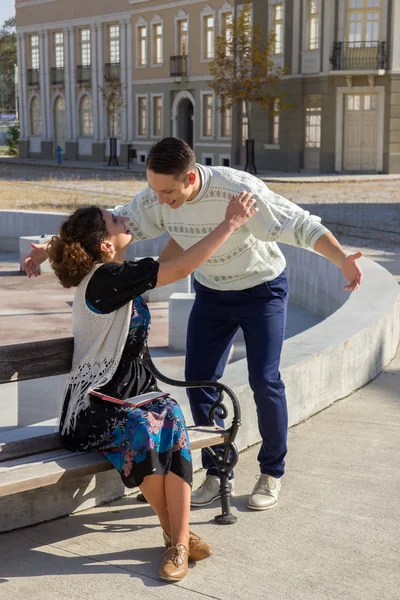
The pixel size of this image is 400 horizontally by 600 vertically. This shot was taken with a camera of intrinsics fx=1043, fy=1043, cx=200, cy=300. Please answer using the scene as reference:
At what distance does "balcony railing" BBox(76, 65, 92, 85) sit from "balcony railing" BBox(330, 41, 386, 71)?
1971cm

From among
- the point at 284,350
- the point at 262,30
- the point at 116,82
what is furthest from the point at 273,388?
the point at 116,82

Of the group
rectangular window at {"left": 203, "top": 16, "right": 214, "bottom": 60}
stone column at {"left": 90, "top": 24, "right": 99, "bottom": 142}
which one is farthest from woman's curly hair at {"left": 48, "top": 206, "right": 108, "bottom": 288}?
stone column at {"left": 90, "top": 24, "right": 99, "bottom": 142}

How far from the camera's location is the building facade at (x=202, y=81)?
38031 mm

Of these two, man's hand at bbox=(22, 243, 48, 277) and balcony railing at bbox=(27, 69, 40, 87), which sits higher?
balcony railing at bbox=(27, 69, 40, 87)

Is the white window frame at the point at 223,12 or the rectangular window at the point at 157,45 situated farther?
the rectangular window at the point at 157,45

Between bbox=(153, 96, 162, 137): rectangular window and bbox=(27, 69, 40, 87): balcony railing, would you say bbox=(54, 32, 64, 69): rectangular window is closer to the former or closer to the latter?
bbox=(27, 69, 40, 87): balcony railing

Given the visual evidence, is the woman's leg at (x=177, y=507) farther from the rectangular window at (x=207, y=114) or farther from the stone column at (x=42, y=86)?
the stone column at (x=42, y=86)

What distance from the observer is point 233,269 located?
4.43m

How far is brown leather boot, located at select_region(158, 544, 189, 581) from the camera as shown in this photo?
3.73 metres

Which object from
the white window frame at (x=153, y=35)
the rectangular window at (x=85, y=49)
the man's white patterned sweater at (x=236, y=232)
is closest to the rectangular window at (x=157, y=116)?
the white window frame at (x=153, y=35)

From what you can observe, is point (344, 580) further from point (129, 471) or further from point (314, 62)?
point (314, 62)

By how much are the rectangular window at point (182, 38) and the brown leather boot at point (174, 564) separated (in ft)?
148

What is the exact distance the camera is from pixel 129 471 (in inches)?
153

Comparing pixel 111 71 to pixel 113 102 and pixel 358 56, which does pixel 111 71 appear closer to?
pixel 113 102
